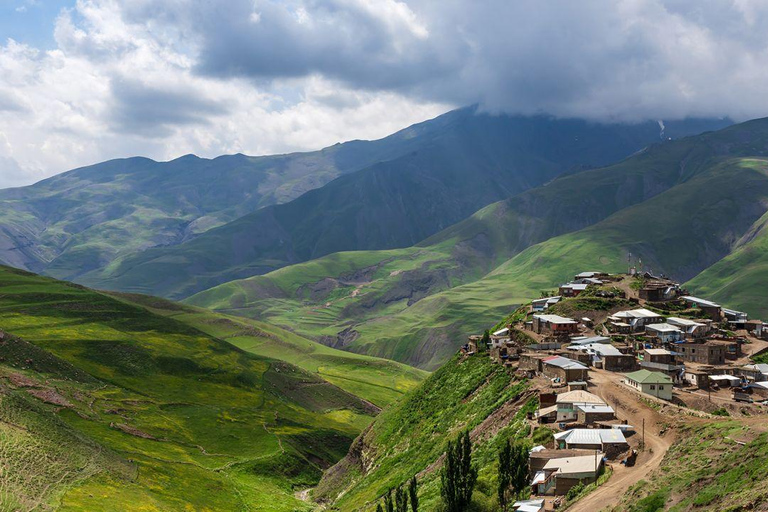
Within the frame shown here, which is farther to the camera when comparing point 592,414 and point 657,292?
point 657,292

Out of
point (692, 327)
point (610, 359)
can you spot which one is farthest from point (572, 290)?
point (610, 359)

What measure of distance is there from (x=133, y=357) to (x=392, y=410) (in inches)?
3253

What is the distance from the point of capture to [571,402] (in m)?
69.2

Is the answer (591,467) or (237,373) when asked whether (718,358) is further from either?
(237,373)

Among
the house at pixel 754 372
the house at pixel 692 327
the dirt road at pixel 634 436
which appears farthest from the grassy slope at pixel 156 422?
the house at pixel 692 327

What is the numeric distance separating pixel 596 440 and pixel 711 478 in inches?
684

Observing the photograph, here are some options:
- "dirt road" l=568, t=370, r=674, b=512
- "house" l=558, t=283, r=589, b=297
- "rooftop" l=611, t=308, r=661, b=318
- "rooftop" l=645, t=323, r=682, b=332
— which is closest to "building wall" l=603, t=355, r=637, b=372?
"dirt road" l=568, t=370, r=674, b=512

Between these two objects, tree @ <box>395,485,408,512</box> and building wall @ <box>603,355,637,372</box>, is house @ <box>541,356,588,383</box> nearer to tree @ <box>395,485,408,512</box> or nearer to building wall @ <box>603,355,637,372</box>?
building wall @ <box>603,355,637,372</box>

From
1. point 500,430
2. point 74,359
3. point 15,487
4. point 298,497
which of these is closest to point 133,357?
point 74,359

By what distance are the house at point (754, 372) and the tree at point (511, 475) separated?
47.3 metres

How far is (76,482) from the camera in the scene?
258ft

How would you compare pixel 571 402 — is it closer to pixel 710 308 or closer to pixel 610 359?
pixel 610 359

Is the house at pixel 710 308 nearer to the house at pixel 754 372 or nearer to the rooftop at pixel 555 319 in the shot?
the rooftop at pixel 555 319

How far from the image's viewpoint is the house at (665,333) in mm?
106000
